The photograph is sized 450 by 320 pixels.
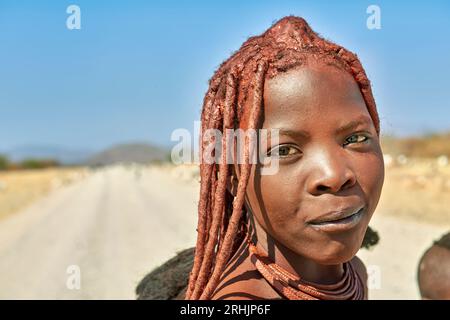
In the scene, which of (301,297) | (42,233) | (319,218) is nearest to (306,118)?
(319,218)

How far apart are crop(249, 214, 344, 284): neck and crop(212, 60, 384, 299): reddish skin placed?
7cm

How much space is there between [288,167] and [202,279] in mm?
610

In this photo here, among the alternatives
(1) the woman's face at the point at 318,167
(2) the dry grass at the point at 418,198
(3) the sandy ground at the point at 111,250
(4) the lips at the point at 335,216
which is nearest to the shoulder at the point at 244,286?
(1) the woman's face at the point at 318,167

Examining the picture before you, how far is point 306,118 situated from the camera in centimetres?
222

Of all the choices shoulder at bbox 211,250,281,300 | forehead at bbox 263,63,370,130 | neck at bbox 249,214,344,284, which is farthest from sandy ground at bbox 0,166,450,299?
forehead at bbox 263,63,370,130

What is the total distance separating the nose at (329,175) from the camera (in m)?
2.17

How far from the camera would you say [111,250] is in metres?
12.3

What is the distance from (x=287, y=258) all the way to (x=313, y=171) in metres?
0.46

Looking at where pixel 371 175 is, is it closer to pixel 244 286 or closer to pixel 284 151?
pixel 284 151

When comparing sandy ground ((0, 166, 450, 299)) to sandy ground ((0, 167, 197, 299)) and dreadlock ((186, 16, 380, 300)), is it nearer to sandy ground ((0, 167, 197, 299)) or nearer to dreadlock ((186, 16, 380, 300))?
sandy ground ((0, 167, 197, 299))

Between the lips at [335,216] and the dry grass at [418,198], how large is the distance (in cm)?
1225

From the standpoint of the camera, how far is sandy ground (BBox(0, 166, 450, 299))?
28.1 ft

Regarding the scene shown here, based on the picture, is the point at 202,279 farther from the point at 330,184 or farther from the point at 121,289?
the point at 121,289

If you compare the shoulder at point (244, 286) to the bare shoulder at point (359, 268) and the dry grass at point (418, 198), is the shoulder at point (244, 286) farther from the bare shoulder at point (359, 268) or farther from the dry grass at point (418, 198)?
the dry grass at point (418, 198)
